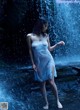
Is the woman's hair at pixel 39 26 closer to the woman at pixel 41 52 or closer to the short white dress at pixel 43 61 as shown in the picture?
the woman at pixel 41 52

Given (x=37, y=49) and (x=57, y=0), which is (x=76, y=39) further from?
(x=37, y=49)

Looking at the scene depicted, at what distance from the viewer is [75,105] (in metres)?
7.14

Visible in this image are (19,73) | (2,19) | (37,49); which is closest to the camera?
(37,49)

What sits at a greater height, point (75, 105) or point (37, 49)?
point (37, 49)

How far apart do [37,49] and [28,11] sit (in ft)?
31.8

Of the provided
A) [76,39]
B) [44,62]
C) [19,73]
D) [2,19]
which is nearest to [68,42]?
[76,39]

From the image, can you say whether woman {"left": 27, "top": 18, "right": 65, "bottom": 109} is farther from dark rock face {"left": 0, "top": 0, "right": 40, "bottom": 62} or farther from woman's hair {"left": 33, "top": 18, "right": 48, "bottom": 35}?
dark rock face {"left": 0, "top": 0, "right": 40, "bottom": 62}

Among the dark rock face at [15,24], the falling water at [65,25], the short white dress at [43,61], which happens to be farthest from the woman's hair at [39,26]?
the falling water at [65,25]

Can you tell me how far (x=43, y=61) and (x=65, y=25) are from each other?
33.1 ft

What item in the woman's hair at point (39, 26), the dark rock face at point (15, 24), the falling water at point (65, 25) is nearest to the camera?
the woman's hair at point (39, 26)

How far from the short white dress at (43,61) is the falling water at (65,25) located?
9.15 metres

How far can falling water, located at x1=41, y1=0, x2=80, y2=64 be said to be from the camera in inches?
639

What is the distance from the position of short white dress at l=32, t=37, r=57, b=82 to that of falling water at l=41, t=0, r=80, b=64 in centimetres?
915

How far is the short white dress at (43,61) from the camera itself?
265 inches
